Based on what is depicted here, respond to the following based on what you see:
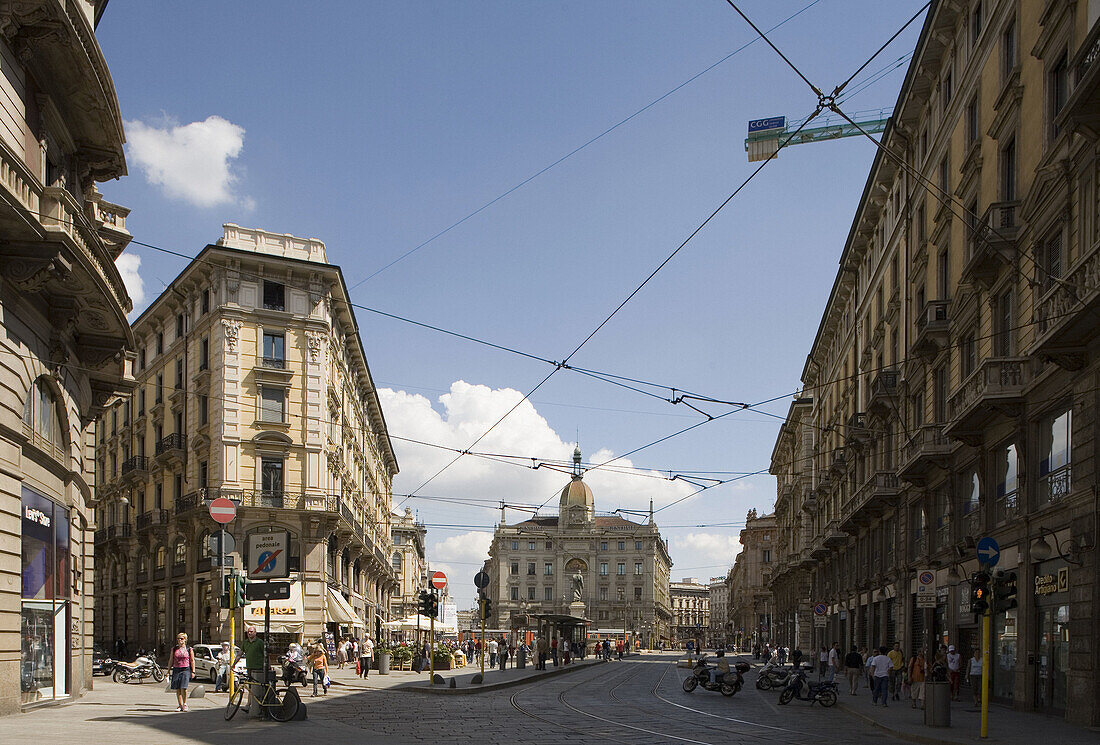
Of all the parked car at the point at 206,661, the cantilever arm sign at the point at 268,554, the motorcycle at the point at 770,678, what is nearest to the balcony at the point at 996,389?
the motorcycle at the point at 770,678

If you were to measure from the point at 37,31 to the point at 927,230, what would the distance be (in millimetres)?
24860

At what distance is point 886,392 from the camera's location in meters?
35.6

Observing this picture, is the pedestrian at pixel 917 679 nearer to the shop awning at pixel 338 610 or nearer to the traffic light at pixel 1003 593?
the traffic light at pixel 1003 593

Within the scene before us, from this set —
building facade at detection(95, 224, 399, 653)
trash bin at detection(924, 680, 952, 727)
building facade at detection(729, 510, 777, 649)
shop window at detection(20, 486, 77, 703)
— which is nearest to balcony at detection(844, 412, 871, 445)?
trash bin at detection(924, 680, 952, 727)

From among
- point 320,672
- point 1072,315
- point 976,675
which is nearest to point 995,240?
point 1072,315

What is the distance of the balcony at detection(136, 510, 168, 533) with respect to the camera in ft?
169

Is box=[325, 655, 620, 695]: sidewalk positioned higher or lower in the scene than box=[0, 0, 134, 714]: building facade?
lower

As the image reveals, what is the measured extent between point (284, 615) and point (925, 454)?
2852 cm

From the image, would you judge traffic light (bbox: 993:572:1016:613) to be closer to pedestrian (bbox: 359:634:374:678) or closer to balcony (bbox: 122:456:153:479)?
pedestrian (bbox: 359:634:374:678)

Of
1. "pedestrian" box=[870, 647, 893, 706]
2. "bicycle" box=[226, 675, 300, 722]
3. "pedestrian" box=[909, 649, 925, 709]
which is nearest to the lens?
"bicycle" box=[226, 675, 300, 722]

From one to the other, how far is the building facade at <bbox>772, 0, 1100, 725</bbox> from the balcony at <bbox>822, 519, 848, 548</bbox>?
3.49 metres

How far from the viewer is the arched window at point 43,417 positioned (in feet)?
66.8

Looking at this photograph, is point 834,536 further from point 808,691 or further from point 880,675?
point 880,675

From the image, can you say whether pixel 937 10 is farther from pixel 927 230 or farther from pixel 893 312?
pixel 893 312
